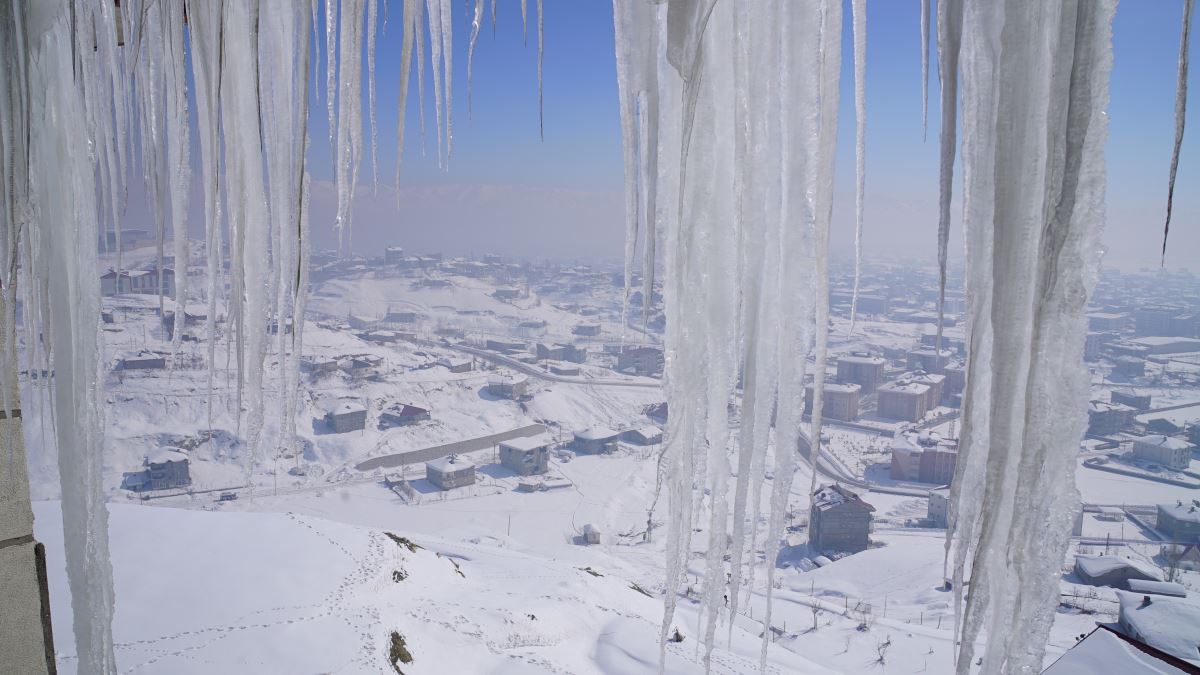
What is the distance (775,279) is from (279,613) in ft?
18.2

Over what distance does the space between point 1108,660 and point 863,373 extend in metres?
22.1

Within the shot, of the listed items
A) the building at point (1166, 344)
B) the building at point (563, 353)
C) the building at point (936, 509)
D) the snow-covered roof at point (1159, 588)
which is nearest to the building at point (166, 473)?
the building at point (563, 353)

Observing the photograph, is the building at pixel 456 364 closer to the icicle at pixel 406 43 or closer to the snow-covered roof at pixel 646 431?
the snow-covered roof at pixel 646 431

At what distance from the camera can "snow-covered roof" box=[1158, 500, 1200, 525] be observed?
12850 millimetres

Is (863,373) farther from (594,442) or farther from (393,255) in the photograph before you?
(393,255)

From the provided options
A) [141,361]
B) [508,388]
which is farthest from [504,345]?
[141,361]

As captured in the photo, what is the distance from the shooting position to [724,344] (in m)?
0.57

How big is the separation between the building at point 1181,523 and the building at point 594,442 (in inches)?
538

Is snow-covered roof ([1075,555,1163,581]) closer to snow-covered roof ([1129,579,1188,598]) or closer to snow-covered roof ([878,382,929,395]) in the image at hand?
snow-covered roof ([1129,579,1188,598])

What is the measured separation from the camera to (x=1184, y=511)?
43.0 ft

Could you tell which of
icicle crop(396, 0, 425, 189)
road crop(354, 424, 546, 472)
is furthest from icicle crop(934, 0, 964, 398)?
road crop(354, 424, 546, 472)

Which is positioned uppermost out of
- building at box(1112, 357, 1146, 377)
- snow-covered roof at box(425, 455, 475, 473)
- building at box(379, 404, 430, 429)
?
building at box(1112, 357, 1146, 377)

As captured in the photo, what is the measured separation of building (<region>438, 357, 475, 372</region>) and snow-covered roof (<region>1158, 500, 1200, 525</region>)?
22188mm

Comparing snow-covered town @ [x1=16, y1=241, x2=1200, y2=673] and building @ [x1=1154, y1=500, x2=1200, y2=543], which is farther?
building @ [x1=1154, y1=500, x2=1200, y2=543]
